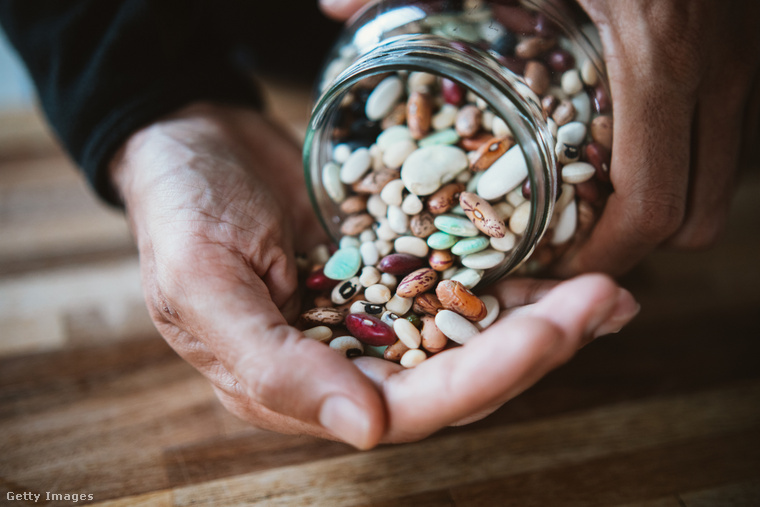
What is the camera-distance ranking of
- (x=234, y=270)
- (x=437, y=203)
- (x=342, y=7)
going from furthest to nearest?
(x=342, y=7) < (x=437, y=203) < (x=234, y=270)

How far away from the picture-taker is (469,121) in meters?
0.61

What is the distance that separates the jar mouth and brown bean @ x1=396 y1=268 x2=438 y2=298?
0.07 m

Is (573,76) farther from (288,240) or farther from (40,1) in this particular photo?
(40,1)

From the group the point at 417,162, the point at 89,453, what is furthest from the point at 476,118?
the point at 89,453

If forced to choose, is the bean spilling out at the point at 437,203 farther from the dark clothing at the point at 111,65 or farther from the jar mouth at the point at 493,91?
the dark clothing at the point at 111,65

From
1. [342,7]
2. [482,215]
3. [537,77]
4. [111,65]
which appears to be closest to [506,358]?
[482,215]

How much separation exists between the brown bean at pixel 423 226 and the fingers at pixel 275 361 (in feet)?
0.66

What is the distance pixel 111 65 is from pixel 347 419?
0.64 metres

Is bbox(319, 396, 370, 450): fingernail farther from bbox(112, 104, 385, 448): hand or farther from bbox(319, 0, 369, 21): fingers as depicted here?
bbox(319, 0, 369, 21): fingers

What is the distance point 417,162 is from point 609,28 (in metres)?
0.24

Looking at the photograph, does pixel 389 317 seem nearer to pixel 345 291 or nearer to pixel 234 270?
pixel 345 291

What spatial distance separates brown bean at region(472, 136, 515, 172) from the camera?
0.59m

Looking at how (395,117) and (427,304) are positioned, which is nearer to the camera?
(427,304)

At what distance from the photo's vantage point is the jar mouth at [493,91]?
1.67 feet
